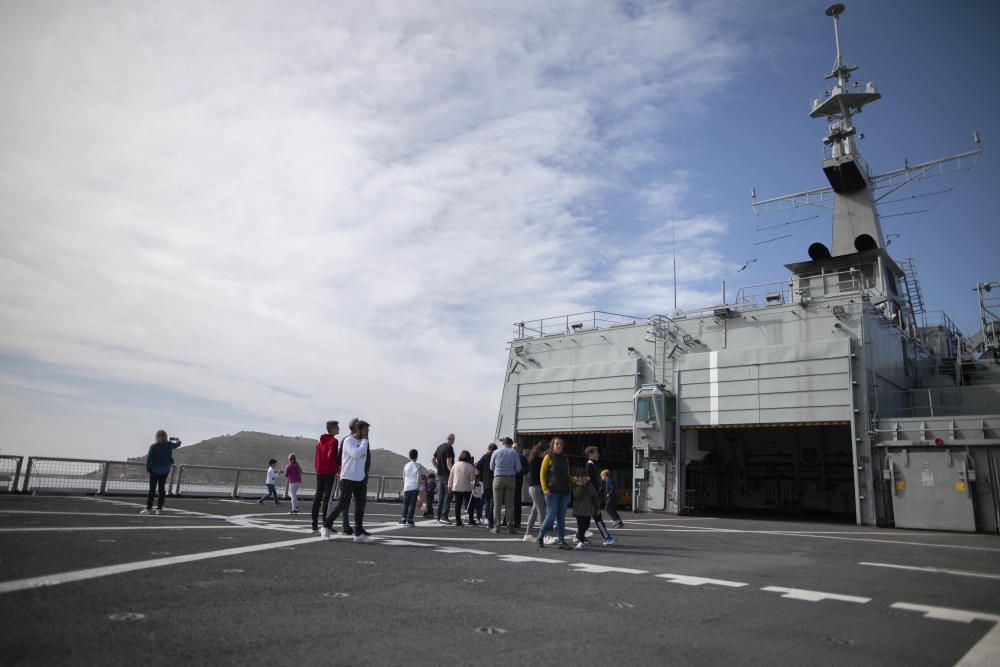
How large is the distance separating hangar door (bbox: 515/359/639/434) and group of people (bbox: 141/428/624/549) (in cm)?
1113

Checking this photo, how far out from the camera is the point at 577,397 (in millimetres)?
28422

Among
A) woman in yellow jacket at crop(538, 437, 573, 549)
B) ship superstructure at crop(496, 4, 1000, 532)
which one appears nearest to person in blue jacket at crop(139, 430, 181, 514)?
woman in yellow jacket at crop(538, 437, 573, 549)

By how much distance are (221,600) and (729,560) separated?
7.54m

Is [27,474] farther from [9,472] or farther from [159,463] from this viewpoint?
[159,463]

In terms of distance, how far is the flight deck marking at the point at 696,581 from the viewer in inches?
265

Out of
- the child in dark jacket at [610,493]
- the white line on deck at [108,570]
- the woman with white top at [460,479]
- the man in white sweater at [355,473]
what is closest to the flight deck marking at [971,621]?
the white line on deck at [108,570]

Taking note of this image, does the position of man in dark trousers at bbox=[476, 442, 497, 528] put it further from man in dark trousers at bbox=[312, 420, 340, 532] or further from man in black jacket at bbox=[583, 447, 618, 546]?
man in dark trousers at bbox=[312, 420, 340, 532]

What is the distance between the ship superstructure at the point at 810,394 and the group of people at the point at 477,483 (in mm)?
10457

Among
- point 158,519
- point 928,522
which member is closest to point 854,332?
point 928,522

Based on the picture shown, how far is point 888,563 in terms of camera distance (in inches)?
377

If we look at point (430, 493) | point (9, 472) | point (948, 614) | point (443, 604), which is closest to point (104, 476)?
point (9, 472)

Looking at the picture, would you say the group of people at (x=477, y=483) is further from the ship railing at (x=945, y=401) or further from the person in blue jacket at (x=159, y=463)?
the ship railing at (x=945, y=401)

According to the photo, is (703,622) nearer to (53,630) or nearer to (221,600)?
(221,600)

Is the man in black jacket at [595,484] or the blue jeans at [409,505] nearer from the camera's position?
the man in black jacket at [595,484]
